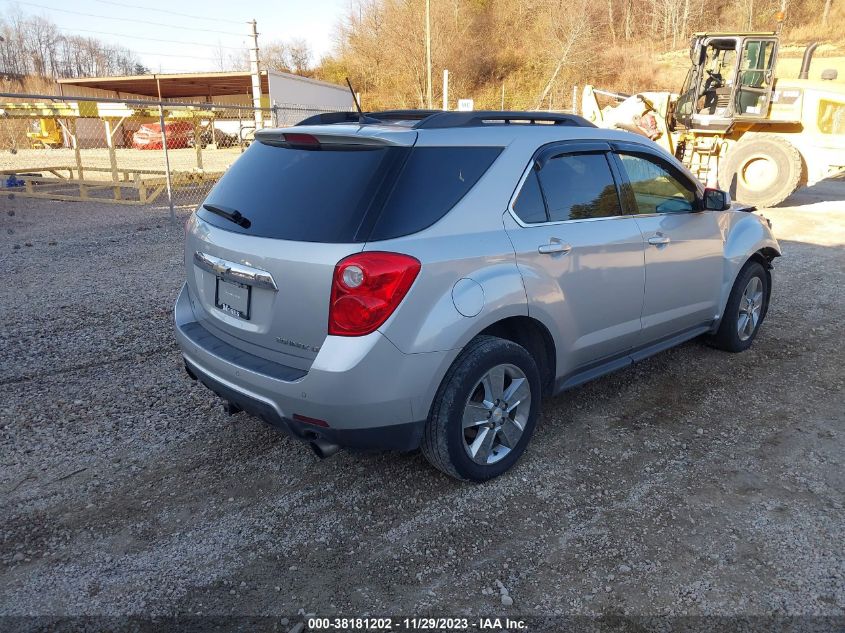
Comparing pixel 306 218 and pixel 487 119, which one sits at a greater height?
pixel 487 119

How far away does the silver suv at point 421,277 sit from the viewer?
2.66m

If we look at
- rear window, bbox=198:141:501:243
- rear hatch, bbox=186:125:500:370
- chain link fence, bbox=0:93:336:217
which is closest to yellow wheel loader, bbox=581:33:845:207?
chain link fence, bbox=0:93:336:217

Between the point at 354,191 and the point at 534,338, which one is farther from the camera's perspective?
the point at 534,338

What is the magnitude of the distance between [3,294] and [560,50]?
45523 mm

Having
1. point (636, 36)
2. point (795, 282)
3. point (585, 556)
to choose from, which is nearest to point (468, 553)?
point (585, 556)

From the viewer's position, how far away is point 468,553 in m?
2.76

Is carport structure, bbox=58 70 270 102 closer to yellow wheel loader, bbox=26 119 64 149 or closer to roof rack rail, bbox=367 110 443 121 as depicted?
yellow wheel loader, bbox=26 119 64 149

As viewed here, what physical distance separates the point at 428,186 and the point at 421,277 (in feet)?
1.56

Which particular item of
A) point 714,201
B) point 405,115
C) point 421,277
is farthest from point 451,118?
point 714,201

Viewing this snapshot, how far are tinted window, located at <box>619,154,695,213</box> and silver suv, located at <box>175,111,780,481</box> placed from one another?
4 cm

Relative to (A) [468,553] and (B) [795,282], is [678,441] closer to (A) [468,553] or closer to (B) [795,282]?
(A) [468,553]

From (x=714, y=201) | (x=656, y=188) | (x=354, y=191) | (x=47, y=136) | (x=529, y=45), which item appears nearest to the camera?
(x=354, y=191)

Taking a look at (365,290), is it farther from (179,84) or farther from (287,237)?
(179,84)

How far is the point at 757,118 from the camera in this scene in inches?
508
